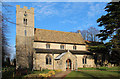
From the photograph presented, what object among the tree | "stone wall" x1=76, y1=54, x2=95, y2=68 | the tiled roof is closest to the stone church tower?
the tiled roof

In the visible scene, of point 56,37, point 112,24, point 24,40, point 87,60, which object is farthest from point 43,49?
point 112,24

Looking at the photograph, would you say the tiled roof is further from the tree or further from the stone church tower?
the tree

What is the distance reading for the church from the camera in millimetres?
27188

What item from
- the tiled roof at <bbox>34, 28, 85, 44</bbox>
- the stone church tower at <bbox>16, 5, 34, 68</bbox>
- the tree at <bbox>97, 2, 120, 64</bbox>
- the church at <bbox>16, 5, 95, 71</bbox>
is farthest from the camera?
the tiled roof at <bbox>34, 28, 85, 44</bbox>

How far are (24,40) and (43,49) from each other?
5.61 m

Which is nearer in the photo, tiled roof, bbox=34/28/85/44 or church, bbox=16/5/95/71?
church, bbox=16/5/95/71

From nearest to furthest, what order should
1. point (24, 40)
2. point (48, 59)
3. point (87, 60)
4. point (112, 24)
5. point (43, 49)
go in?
point (112, 24), point (48, 59), point (43, 49), point (24, 40), point (87, 60)

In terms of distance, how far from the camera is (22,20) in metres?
30.0

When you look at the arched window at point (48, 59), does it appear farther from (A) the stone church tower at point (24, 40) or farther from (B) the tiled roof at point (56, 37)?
(B) the tiled roof at point (56, 37)

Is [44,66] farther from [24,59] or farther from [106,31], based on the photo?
[106,31]

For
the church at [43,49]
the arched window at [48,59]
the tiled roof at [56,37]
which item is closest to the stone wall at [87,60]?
the church at [43,49]

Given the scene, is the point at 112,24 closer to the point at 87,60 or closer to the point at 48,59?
the point at 87,60

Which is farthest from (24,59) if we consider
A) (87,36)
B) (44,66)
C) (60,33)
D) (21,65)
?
(87,36)

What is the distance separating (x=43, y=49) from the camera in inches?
1145
